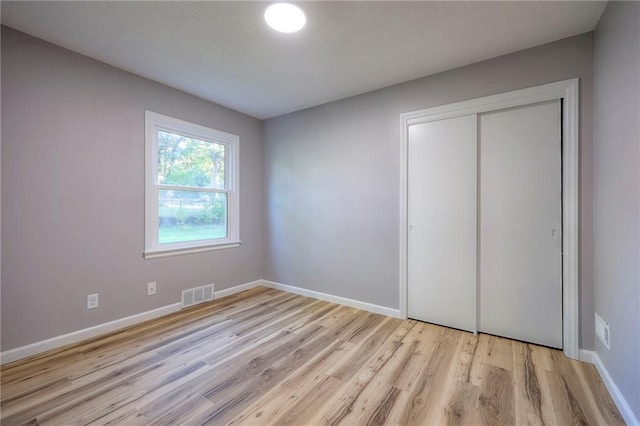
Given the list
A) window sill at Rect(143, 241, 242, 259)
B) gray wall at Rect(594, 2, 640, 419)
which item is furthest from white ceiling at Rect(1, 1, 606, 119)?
window sill at Rect(143, 241, 242, 259)

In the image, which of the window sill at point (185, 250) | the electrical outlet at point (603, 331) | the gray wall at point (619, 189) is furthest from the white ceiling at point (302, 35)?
the electrical outlet at point (603, 331)

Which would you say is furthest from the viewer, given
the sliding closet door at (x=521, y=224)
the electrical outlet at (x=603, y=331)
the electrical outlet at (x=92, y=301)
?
the electrical outlet at (x=92, y=301)

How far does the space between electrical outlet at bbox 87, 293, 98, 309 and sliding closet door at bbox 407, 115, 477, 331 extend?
9.67ft

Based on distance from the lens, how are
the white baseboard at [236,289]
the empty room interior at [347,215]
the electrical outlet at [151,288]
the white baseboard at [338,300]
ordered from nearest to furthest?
the empty room interior at [347,215], the electrical outlet at [151,288], the white baseboard at [338,300], the white baseboard at [236,289]

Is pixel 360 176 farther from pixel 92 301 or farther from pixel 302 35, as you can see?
pixel 92 301

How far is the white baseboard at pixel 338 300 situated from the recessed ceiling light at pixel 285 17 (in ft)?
8.85

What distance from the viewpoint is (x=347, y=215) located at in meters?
3.20

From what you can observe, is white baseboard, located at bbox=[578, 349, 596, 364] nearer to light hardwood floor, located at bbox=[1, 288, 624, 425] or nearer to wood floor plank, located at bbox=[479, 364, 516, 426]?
Answer: light hardwood floor, located at bbox=[1, 288, 624, 425]

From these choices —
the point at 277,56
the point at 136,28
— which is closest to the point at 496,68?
the point at 277,56

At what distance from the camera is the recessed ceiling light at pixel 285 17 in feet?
5.76

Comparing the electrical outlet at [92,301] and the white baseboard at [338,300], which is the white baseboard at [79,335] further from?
the white baseboard at [338,300]

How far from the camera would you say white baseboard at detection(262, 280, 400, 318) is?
114 inches

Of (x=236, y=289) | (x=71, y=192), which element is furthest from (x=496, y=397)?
(x=71, y=192)

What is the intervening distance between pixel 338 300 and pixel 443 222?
59.9 inches
